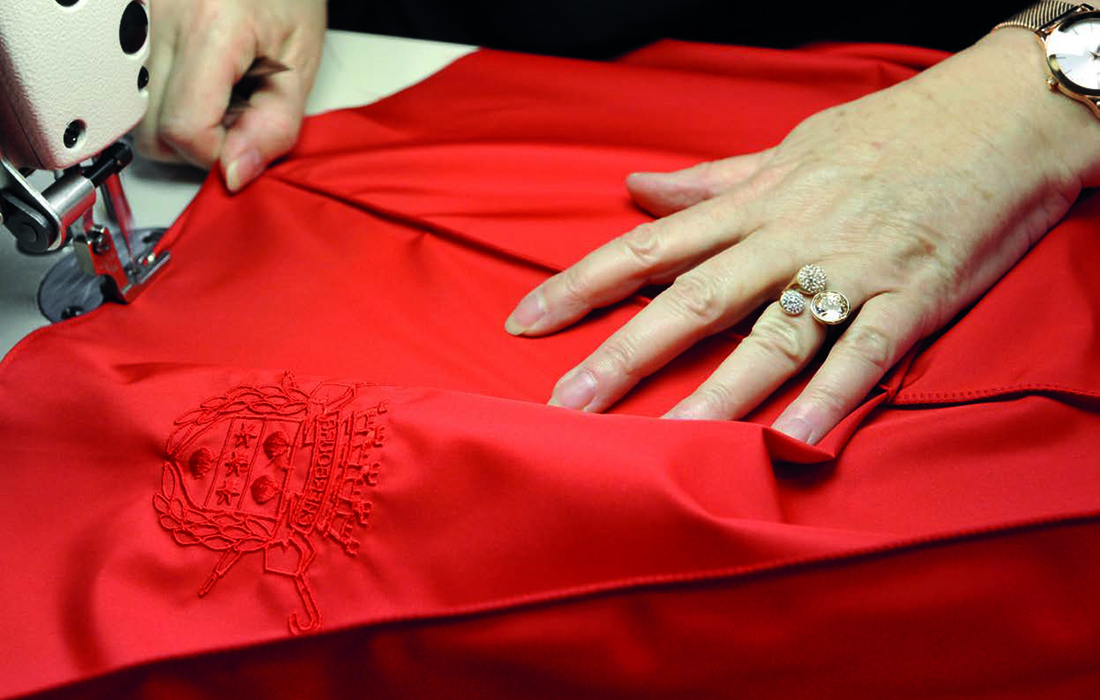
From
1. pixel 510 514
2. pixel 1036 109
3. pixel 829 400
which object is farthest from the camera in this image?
pixel 1036 109

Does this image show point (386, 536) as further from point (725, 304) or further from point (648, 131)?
point (648, 131)

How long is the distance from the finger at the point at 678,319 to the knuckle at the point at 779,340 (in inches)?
1.1

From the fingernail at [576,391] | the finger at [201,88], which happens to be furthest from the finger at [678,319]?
the finger at [201,88]

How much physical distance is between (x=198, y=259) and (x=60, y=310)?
0.39 feet

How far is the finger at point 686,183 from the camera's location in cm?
82

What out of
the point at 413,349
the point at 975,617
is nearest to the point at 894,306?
the point at 975,617

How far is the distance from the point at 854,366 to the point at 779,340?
0.19 feet

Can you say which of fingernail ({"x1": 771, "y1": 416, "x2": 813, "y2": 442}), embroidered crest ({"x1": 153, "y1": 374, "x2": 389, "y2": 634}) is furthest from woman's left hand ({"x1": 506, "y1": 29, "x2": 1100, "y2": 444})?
embroidered crest ({"x1": 153, "y1": 374, "x2": 389, "y2": 634})

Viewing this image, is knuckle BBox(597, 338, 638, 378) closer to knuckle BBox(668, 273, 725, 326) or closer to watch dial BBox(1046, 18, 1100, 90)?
knuckle BBox(668, 273, 725, 326)

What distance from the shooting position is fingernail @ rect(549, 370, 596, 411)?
0.67 meters

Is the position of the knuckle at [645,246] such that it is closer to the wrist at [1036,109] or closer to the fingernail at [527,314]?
the fingernail at [527,314]

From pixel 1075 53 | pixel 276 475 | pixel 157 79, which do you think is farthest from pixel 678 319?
pixel 157 79

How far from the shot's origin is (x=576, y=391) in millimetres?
672

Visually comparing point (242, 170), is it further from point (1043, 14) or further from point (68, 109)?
point (1043, 14)
